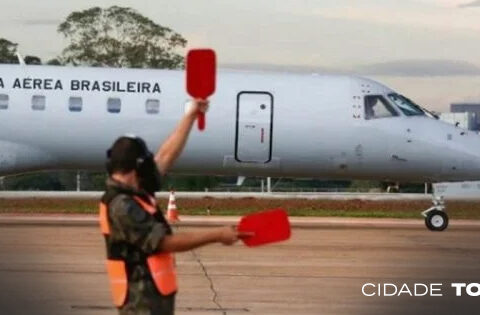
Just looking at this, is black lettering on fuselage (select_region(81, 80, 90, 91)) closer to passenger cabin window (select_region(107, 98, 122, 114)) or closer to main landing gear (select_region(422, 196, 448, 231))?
passenger cabin window (select_region(107, 98, 122, 114))

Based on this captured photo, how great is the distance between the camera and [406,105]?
807 inches

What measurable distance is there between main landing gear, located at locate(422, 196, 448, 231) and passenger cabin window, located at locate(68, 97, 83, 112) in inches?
232

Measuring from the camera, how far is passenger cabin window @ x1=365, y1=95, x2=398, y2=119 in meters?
20.4

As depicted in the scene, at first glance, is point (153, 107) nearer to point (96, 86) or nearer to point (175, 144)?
point (96, 86)

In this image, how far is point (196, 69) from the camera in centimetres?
587

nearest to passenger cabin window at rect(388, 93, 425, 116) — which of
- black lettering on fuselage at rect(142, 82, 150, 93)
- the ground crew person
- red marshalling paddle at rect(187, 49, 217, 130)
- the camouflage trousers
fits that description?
black lettering on fuselage at rect(142, 82, 150, 93)

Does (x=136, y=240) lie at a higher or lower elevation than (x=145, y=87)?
lower

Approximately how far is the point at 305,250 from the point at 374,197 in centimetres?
2531

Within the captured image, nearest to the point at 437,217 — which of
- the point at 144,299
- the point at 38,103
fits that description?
the point at 38,103

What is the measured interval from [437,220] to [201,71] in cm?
1487

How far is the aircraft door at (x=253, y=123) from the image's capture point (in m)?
20.0

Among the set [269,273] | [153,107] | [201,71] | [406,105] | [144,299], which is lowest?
[269,273]

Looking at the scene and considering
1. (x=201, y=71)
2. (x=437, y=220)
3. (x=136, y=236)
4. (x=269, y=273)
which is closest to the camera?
(x=136, y=236)

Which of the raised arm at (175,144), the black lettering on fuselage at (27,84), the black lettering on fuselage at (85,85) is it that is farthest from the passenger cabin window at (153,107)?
the raised arm at (175,144)
